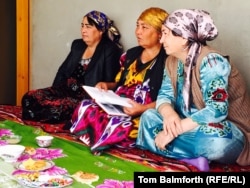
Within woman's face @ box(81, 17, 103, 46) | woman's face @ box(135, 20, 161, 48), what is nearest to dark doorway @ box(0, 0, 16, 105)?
woman's face @ box(81, 17, 103, 46)

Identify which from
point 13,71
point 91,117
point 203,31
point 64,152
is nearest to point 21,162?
point 64,152

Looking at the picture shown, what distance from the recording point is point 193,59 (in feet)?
8.17

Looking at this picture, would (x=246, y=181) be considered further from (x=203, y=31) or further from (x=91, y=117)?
(x=91, y=117)

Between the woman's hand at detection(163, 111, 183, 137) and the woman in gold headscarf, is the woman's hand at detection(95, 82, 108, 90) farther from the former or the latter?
the woman's hand at detection(163, 111, 183, 137)

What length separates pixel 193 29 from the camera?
2.47 m

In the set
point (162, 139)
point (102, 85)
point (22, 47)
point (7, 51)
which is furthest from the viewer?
point (7, 51)

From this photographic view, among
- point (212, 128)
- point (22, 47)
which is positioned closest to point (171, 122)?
point (212, 128)

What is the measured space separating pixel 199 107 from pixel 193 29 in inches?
17.3

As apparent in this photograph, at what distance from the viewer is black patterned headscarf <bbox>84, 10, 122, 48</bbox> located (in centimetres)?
350

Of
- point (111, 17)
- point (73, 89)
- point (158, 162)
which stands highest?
point (111, 17)

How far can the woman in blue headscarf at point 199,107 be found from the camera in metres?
2.37

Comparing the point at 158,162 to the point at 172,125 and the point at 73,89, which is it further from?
the point at 73,89

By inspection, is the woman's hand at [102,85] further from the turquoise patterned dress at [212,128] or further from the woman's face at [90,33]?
the turquoise patterned dress at [212,128]

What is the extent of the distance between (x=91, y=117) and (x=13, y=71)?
86.0 inches
